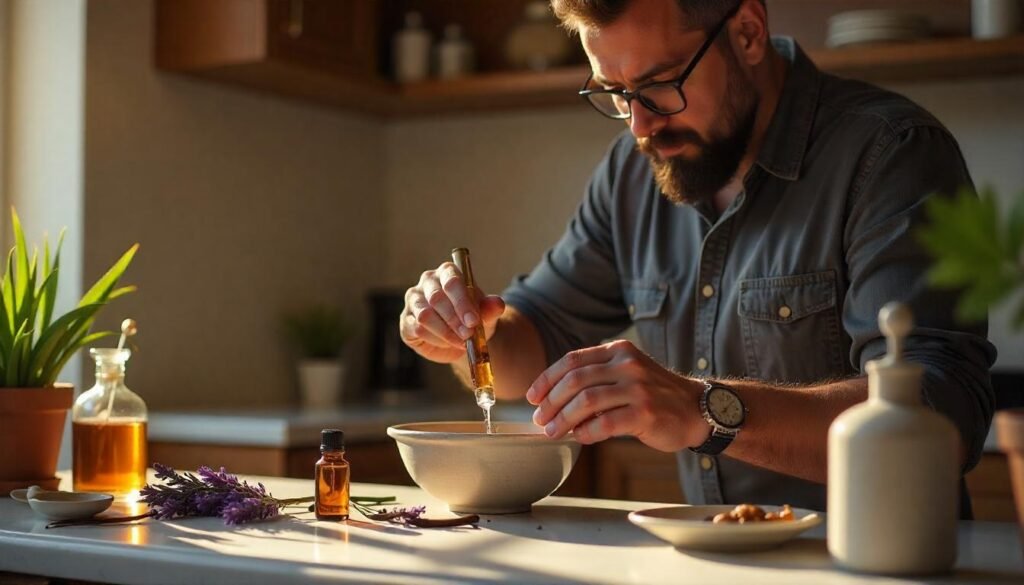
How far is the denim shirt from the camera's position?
1.65 metres

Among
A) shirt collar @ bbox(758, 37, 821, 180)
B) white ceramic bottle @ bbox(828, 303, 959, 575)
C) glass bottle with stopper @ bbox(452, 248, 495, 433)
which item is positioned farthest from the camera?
shirt collar @ bbox(758, 37, 821, 180)

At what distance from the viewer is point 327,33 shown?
3.51 meters

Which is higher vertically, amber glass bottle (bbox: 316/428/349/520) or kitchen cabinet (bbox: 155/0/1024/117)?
kitchen cabinet (bbox: 155/0/1024/117)

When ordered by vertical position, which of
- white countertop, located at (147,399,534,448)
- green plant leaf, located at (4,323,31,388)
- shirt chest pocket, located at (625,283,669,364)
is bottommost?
white countertop, located at (147,399,534,448)

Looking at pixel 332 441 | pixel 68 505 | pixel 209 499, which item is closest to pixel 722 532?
pixel 332 441

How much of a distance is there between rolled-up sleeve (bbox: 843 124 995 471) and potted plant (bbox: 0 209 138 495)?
100 centimetres

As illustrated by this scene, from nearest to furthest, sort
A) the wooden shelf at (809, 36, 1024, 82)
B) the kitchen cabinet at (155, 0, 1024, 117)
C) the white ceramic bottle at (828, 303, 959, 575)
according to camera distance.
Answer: the white ceramic bottle at (828, 303, 959, 575)
the wooden shelf at (809, 36, 1024, 82)
the kitchen cabinet at (155, 0, 1024, 117)

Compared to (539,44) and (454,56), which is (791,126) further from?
(454,56)

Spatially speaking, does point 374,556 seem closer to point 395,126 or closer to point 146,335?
point 146,335

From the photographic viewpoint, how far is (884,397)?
3.52ft

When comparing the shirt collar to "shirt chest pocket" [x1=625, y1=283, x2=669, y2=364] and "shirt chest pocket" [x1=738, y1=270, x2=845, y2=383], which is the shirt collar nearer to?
"shirt chest pocket" [x1=738, y1=270, x2=845, y2=383]

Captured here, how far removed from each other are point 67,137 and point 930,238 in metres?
2.63

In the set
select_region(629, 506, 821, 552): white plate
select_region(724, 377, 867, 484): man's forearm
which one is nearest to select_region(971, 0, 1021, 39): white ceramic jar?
select_region(724, 377, 867, 484): man's forearm

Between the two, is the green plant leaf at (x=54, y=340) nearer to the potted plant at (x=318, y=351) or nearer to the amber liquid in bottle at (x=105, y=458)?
the amber liquid in bottle at (x=105, y=458)
